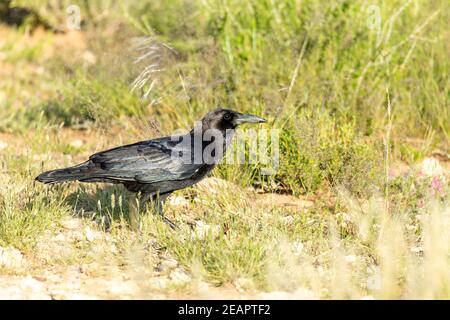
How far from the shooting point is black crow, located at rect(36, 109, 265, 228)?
5.74 metres

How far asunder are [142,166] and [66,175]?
55cm

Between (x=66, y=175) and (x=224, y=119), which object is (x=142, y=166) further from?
(x=224, y=119)

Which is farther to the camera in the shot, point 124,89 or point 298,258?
point 124,89

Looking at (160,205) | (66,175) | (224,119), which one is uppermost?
(224,119)

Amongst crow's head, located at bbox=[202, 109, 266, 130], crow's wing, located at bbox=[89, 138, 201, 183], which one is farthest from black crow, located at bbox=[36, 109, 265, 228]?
crow's head, located at bbox=[202, 109, 266, 130]

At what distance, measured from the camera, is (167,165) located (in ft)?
19.1

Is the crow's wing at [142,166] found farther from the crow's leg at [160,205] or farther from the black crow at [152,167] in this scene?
the crow's leg at [160,205]

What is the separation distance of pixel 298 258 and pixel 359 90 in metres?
3.06

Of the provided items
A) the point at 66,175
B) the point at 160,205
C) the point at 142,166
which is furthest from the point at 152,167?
the point at 66,175

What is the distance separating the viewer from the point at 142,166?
5.80 meters

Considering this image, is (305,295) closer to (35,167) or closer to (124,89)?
(35,167)

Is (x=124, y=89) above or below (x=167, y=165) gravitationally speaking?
above
